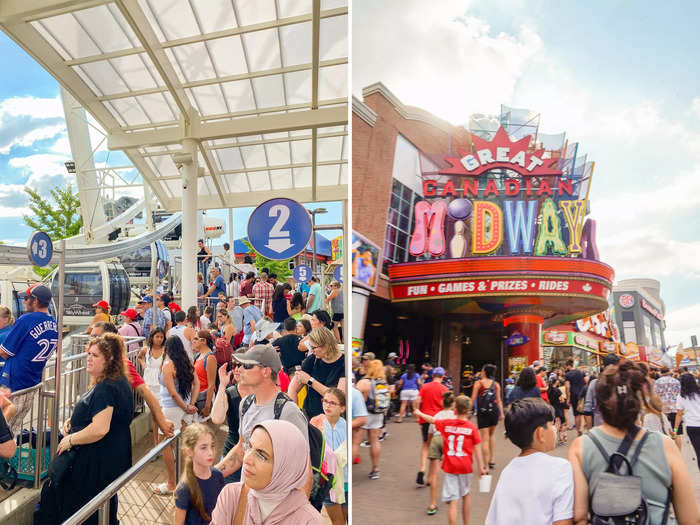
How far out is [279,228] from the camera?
325cm

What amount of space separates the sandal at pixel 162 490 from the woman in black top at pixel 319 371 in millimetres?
1384

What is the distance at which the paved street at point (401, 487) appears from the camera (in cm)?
151

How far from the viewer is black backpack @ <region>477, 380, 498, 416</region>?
1577mm

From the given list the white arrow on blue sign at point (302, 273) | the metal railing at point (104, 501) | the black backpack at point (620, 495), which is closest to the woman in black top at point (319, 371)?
the metal railing at point (104, 501)

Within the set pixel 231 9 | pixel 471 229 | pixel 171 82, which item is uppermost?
pixel 231 9

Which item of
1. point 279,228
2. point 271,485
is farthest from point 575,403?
point 279,228

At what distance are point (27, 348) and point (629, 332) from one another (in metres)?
4.10

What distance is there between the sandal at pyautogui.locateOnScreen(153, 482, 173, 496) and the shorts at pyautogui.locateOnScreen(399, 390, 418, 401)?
2.35 metres

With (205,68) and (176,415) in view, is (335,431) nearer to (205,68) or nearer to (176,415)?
(176,415)

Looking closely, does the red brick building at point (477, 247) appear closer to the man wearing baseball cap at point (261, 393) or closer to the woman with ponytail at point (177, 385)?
the man wearing baseball cap at point (261, 393)

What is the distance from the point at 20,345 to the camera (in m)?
3.86

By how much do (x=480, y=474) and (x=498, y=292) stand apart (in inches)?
22.3

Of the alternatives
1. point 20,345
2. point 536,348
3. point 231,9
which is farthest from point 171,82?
point 536,348

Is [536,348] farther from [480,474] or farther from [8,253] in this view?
[8,253]
